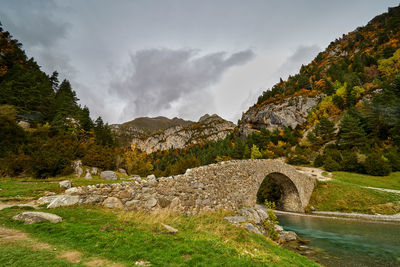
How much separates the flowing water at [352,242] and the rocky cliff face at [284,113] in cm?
5784

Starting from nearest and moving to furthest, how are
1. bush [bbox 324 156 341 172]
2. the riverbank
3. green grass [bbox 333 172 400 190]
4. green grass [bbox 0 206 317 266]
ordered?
green grass [bbox 0 206 317 266], the riverbank, green grass [bbox 333 172 400 190], bush [bbox 324 156 341 172]

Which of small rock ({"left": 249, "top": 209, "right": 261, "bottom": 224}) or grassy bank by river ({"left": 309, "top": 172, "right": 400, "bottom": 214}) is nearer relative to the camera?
small rock ({"left": 249, "top": 209, "right": 261, "bottom": 224})

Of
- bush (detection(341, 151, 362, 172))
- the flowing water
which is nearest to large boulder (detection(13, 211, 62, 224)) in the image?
the flowing water

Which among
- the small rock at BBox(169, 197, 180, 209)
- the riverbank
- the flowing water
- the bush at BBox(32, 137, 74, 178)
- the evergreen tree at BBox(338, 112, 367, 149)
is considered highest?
the evergreen tree at BBox(338, 112, 367, 149)

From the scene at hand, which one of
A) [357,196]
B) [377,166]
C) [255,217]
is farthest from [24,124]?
[377,166]

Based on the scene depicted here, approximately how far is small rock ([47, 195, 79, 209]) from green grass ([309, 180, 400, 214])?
27.4 m

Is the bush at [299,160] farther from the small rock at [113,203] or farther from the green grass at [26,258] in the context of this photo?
the green grass at [26,258]

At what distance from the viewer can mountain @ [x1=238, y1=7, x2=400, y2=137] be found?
177 ft

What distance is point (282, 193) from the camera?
25953mm

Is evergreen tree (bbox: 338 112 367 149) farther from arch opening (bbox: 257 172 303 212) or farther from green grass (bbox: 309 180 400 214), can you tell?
arch opening (bbox: 257 172 303 212)

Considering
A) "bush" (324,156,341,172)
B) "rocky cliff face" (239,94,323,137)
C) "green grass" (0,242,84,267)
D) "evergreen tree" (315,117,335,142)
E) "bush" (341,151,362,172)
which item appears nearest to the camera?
"green grass" (0,242,84,267)

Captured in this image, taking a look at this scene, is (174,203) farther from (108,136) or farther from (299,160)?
(108,136)

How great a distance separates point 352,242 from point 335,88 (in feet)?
239

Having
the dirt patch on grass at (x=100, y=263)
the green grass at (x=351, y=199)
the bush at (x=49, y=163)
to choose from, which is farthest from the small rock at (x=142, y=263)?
the green grass at (x=351, y=199)
